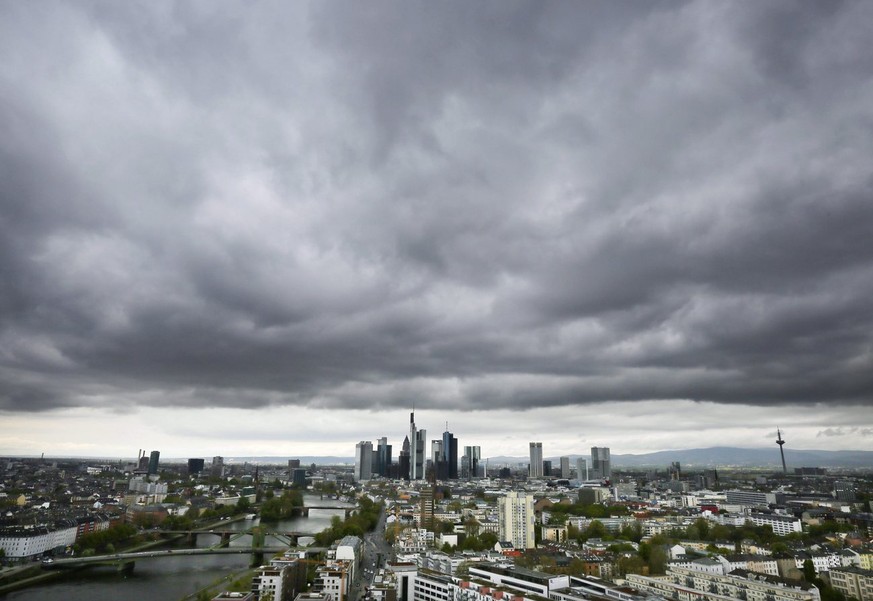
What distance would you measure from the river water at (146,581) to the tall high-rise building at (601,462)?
248ft

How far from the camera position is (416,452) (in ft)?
278

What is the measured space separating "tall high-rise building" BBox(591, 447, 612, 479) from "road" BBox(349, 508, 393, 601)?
65405mm

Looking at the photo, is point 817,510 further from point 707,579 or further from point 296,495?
point 296,495

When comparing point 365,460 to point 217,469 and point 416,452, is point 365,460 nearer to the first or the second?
point 416,452

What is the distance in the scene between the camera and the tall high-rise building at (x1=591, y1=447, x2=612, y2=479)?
89875mm

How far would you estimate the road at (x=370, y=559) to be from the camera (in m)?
16.3

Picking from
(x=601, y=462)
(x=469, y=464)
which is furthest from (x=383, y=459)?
(x=601, y=462)

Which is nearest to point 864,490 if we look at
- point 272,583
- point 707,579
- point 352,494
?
point 707,579

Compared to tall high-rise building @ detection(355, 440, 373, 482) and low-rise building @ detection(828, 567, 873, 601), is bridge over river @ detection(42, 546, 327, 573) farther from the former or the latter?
tall high-rise building @ detection(355, 440, 373, 482)

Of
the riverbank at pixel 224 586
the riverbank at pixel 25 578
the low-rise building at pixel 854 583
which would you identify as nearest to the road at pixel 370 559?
the riverbank at pixel 224 586

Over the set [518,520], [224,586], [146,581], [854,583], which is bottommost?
[146,581]

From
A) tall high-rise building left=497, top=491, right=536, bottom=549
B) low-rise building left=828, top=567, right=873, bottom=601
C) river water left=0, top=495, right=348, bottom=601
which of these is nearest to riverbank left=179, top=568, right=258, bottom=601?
river water left=0, top=495, right=348, bottom=601

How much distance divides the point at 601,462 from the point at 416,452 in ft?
97.2

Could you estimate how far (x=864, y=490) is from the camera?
1821 inches
